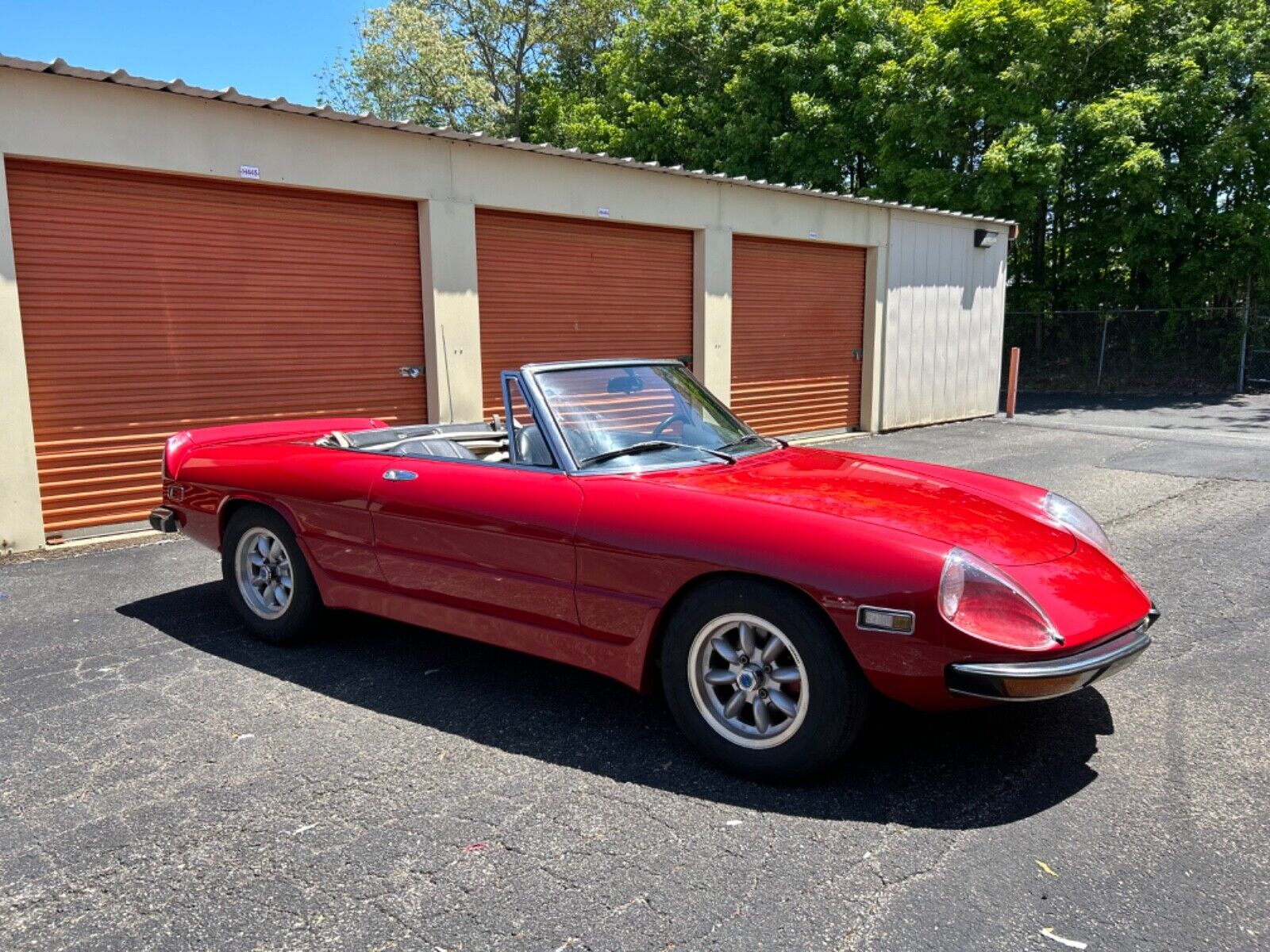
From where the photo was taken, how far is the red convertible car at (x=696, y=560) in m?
2.79

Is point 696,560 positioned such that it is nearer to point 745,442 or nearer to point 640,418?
point 640,418

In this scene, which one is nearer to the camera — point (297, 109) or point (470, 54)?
point (297, 109)

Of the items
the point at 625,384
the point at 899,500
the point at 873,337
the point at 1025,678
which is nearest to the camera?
the point at 1025,678

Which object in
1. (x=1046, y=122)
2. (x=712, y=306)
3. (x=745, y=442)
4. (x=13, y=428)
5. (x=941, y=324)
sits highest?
(x=1046, y=122)

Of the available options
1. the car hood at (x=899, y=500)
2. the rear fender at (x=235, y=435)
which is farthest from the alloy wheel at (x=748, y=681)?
the rear fender at (x=235, y=435)

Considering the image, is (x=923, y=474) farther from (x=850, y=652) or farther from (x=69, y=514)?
(x=69, y=514)

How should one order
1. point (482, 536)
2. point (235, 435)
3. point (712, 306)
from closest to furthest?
1. point (482, 536)
2. point (235, 435)
3. point (712, 306)

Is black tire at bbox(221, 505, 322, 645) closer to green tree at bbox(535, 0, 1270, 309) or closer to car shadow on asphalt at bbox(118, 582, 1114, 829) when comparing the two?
car shadow on asphalt at bbox(118, 582, 1114, 829)

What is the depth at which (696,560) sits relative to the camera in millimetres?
3061

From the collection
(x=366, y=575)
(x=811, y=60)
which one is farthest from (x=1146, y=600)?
(x=811, y=60)

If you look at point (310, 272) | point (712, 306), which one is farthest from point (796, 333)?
point (310, 272)

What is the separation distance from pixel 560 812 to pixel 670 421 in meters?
1.82

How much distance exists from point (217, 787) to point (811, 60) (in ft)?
74.4

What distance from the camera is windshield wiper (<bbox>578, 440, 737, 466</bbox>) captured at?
11.9 ft
